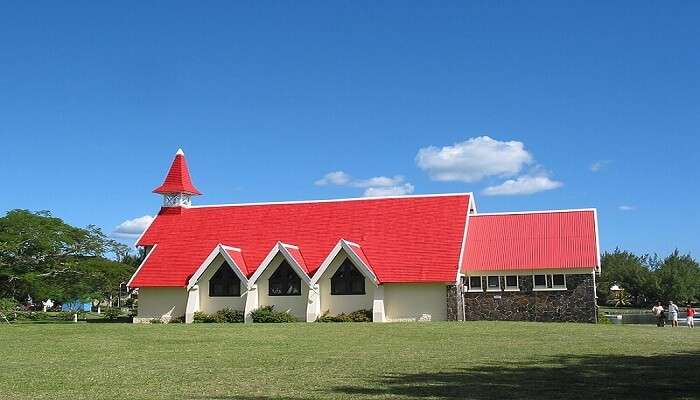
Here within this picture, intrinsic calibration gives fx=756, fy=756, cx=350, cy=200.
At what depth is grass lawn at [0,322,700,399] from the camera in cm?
1202

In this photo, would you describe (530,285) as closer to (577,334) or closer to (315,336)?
(577,334)

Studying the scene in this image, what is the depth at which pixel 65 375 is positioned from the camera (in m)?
15.1

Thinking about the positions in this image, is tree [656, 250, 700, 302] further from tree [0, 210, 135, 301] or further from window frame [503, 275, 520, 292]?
tree [0, 210, 135, 301]

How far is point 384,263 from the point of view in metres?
39.3

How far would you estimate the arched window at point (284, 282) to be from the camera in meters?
40.2

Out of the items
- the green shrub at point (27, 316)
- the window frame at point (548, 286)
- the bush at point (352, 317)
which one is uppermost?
the window frame at point (548, 286)

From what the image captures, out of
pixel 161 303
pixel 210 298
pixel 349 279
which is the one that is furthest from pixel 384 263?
pixel 161 303

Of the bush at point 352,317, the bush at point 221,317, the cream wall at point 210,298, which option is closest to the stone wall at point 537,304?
the bush at point 352,317

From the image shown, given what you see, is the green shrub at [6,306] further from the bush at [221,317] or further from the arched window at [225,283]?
the arched window at [225,283]

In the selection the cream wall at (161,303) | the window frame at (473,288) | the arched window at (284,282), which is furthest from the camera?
the cream wall at (161,303)

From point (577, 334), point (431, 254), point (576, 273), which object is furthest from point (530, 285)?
point (577, 334)

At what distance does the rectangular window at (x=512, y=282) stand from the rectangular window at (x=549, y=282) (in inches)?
35.5

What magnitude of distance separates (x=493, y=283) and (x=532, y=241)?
10.7 ft

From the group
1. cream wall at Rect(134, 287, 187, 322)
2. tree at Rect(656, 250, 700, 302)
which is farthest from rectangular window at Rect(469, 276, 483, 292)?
tree at Rect(656, 250, 700, 302)
